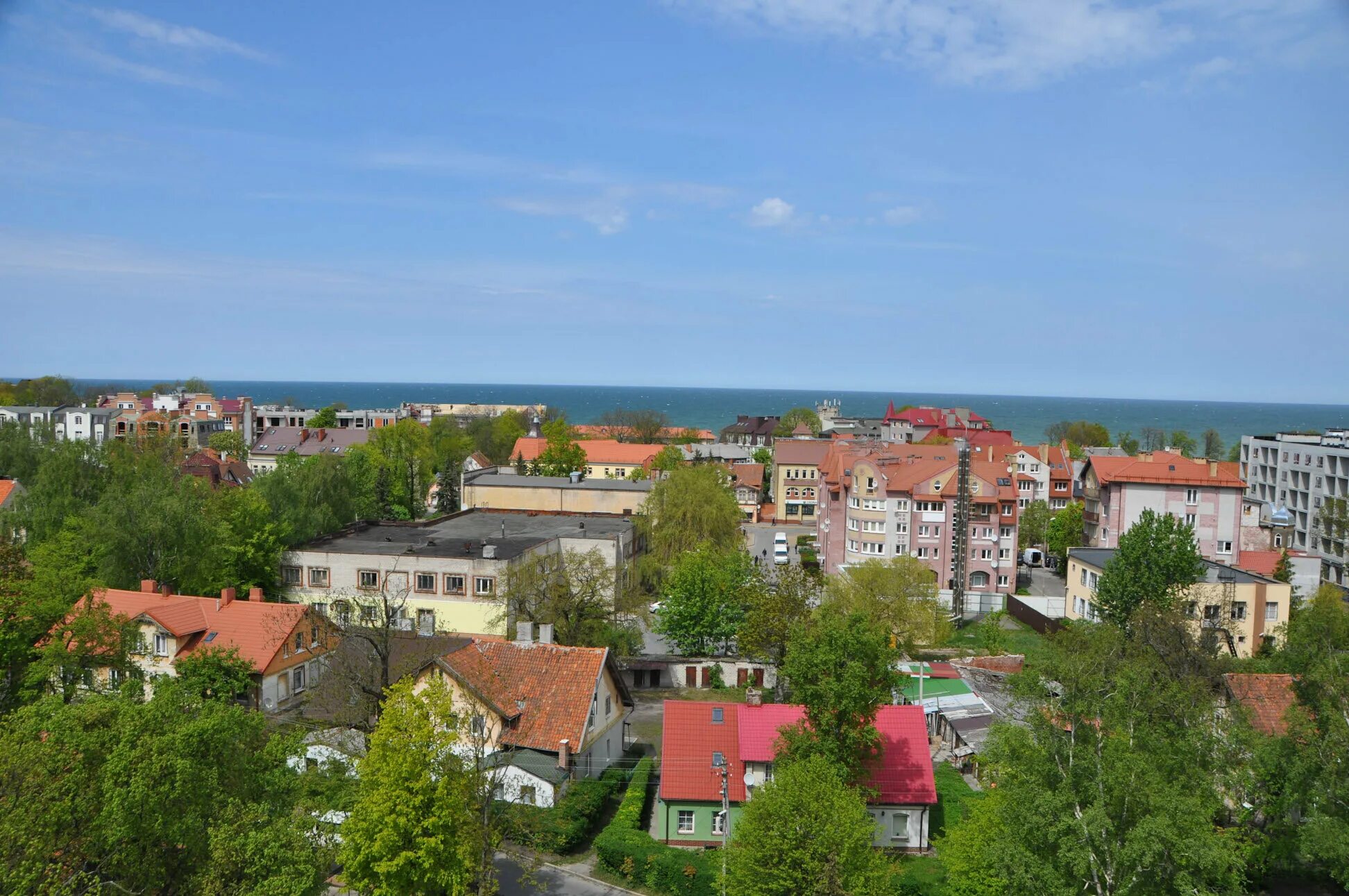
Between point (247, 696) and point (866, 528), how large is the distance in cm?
3864

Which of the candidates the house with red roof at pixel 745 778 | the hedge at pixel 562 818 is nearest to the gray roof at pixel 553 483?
the hedge at pixel 562 818

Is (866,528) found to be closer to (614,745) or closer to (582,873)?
(614,745)

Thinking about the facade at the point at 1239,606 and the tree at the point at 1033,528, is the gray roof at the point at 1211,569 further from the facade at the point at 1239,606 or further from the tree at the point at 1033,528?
the tree at the point at 1033,528

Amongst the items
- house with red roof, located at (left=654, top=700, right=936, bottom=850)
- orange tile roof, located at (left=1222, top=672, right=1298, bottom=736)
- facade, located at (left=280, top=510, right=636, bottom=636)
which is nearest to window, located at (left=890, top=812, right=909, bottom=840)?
house with red roof, located at (left=654, top=700, right=936, bottom=850)

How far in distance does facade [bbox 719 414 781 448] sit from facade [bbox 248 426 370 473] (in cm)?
5229

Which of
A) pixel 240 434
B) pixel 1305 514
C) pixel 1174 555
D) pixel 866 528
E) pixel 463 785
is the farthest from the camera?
pixel 240 434

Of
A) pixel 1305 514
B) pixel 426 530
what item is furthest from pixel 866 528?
pixel 1305 514

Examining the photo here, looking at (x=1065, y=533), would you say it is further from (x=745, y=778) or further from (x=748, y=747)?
(x=745, y=778)

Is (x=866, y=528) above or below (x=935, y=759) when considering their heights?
above

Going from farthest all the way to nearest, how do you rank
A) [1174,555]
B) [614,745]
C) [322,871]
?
[1174,555] → [614,745] → [322,871]

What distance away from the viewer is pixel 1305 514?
79375 mm

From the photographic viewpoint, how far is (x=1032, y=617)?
5681 cm

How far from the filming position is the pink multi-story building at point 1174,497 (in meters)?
63.3

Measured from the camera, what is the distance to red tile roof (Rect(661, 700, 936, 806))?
1111 inches
